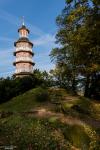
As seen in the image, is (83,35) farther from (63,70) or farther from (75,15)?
(63,70)

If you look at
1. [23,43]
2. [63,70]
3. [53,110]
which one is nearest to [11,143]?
[53,110]

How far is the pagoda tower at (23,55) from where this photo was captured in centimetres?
5928

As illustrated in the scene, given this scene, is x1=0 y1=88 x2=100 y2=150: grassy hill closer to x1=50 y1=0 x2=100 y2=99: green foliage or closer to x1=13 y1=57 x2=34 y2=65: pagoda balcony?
x1=50 y1=0 x2=100 y2=99: green foliage

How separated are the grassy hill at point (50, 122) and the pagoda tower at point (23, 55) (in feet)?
77.0

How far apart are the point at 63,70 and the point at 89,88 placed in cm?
359

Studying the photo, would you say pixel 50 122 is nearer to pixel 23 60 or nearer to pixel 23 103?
pixel 23 103

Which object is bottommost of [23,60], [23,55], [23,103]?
[23,103]

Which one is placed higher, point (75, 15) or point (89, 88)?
point (75, 15)

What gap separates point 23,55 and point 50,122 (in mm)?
39417

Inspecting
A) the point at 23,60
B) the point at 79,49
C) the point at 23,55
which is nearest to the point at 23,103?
the point at 79,49

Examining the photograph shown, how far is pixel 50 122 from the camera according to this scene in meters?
22.1

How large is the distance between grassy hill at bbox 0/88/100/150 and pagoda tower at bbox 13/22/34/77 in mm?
23468

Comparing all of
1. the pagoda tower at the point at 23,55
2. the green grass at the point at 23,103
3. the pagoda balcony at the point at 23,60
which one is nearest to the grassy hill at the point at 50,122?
the green grass at the point at 23,103

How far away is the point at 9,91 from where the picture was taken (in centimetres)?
3372
